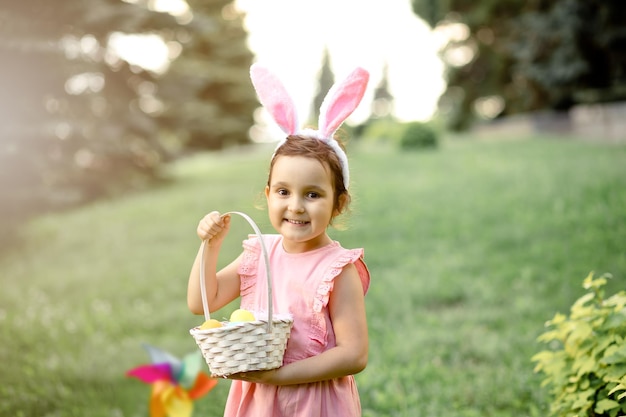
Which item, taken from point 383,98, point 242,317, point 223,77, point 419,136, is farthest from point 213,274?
point 383,98

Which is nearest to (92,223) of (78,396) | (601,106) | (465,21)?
(78,396)

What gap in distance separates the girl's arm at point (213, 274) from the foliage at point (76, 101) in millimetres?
10375

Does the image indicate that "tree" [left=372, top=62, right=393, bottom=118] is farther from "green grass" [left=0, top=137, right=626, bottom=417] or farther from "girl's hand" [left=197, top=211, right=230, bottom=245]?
"girl's hand" [left=197, top=211, right=230, bottom=245]

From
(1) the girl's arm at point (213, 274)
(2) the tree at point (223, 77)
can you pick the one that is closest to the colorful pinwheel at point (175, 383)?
(1) the girl's arm at point (213, 274)

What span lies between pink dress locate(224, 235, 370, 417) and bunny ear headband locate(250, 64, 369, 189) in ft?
0.89

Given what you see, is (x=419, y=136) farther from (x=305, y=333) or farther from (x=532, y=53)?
(x=305, y=333)

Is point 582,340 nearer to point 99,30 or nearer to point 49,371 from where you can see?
point 49,371

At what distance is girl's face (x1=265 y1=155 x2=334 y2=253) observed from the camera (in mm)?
2133

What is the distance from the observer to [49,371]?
4945 mm

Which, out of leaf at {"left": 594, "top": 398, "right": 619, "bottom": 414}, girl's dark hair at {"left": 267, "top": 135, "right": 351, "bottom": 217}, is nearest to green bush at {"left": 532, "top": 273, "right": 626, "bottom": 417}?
leaf at {"left": 594, "top": 398, "right": 619, "bottom": 414}

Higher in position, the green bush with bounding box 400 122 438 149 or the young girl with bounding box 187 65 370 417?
the green bush with bounding box 400 122 438 149

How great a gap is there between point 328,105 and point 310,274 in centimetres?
54

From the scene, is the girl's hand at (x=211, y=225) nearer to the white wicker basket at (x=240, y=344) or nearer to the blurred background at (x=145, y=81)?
the white wicker basket at (x=240, y=344)

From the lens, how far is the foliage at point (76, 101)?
13211mm
